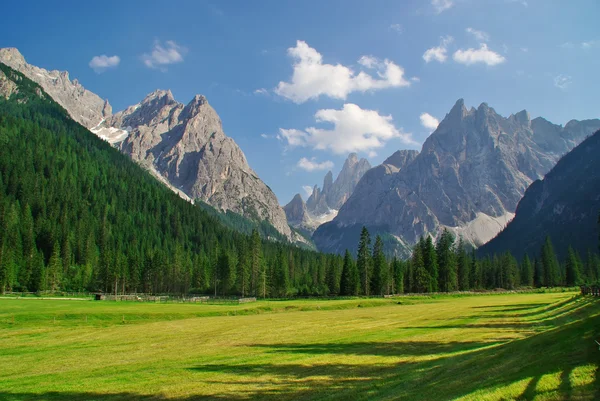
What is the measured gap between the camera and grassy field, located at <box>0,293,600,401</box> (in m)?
13.4

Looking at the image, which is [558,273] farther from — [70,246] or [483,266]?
[70,246]

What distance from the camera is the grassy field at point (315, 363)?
44.1 ft

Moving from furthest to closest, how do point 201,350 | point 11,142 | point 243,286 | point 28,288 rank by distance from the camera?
point 11,142 → point 243,286 → point 28,288 → point 201,350

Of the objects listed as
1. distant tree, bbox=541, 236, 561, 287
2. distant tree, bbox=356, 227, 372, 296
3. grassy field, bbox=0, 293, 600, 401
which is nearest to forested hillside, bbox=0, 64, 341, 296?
distant tree, bbox=356, 227, 372, 296

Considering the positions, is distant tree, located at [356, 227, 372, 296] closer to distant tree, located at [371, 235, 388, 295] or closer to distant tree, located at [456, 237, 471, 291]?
distant tree, located at [371, 235, 388, 295]

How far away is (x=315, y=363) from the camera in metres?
20.3

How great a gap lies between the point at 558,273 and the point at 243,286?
11829cm

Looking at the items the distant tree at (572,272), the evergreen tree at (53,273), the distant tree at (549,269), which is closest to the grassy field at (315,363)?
the evergreen tree at (53,273)

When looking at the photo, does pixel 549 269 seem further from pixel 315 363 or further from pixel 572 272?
pixel 315 363

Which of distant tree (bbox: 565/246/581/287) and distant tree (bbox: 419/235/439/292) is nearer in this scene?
distant tree (bbox: 419/235/439/292)

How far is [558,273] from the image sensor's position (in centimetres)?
14862

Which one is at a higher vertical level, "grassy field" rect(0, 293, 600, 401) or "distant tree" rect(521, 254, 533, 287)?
"grassy field" rect(0, 293, 600, 401)

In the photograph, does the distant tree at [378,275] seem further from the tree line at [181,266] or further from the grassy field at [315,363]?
the grassy field at [315,363]

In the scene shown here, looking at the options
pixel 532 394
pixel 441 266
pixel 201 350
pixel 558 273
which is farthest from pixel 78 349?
pixel 558 273
